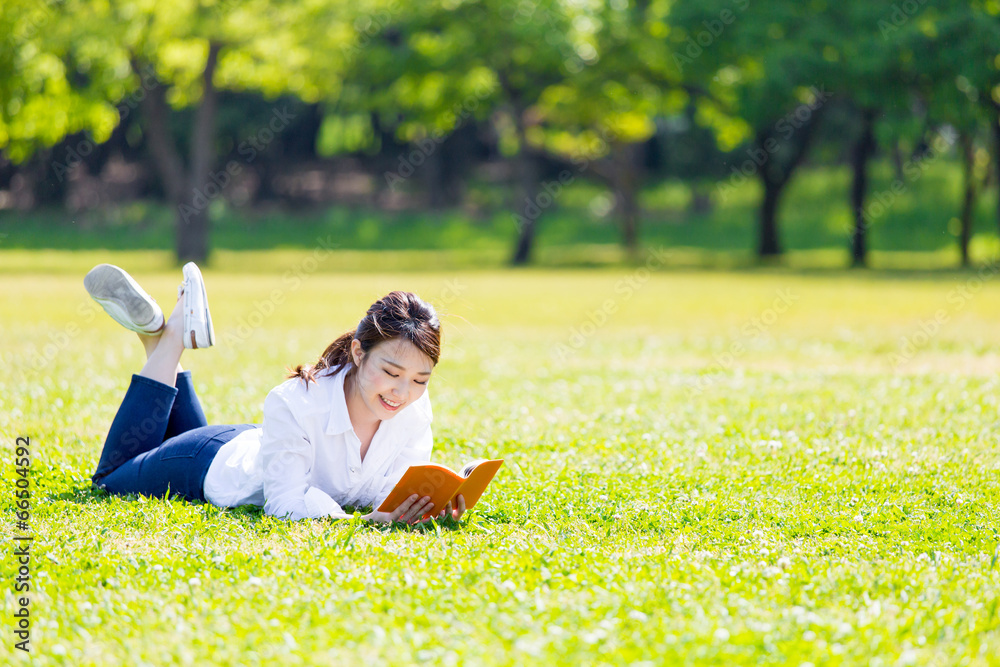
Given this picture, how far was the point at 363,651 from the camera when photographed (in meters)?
4.08

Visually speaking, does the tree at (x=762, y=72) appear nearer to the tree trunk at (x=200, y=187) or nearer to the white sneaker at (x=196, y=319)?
the tree trunk at (x=200, y=187)

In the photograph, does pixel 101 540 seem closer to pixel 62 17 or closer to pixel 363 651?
pixel 363 651

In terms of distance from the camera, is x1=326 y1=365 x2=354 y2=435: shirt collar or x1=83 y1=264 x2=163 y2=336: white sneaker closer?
x1=326 y1=365 x2=354 y2=435: shirt collar

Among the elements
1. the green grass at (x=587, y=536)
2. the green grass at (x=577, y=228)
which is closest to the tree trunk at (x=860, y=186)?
the green grass at (x=577, y=228)

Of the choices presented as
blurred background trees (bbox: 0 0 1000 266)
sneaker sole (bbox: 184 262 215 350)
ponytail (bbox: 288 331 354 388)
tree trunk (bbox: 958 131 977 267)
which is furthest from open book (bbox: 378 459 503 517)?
tree trunk (bbox: 958 131 977 267)

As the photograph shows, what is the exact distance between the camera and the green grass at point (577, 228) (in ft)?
147

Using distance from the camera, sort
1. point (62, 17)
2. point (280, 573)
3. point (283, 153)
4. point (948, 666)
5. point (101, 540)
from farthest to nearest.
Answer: point (283, 153) < point (62, 17) < point (101, 540) < point (280, 573) < point (948, 666)

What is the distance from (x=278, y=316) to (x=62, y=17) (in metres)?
18.0

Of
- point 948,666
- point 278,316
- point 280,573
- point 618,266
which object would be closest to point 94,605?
point 280,573

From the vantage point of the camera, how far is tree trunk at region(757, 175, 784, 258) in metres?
40.9

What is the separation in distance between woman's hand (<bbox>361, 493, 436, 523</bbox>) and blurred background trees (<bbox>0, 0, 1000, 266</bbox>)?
29.1 m

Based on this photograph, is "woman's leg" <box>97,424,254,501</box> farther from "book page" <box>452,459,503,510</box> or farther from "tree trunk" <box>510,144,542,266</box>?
"tree trunk" <box>510,144,542,266</box>

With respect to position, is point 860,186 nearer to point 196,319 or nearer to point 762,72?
point 762,72

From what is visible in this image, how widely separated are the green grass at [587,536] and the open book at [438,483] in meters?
0.18
